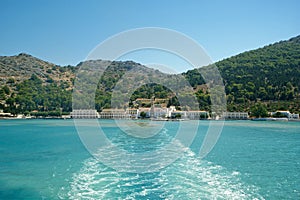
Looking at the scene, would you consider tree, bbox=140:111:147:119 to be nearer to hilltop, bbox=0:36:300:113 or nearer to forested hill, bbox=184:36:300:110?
hilltop, bbox=0:36:300:113

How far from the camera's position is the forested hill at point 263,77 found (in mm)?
64250

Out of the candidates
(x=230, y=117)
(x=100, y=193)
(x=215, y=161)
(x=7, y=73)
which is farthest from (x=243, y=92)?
(x=7, y=73)

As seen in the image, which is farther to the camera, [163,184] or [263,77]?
[263,77]

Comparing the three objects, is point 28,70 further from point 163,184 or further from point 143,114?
point 163,184

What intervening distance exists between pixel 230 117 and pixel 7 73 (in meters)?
82.7

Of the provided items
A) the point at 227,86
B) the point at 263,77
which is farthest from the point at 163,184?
the point at 263,77

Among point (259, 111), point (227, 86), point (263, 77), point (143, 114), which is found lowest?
point (143, 114)

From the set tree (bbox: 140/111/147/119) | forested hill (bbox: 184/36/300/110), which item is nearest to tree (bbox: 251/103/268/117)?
forested hill (bbox: 184/36/300/110)

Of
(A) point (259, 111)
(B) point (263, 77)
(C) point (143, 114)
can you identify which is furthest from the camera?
(B) point (263, 77)

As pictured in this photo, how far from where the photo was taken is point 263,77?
234 feet

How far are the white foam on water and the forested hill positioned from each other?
59.3 metres

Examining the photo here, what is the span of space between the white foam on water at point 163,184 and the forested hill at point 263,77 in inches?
2334

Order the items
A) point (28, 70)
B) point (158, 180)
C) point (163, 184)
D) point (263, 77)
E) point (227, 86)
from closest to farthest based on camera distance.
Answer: point (163, 184) < point (158, 180) < point (263, 77) < point (227, 86) < point (28, 70)

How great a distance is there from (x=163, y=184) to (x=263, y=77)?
71519 millimetres
